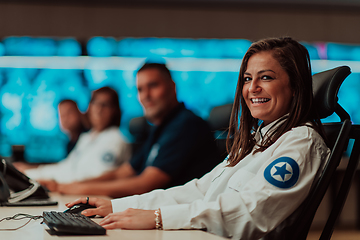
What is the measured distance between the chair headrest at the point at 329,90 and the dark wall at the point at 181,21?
381 cm

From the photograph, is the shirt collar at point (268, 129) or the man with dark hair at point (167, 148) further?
the man with dark hair at point (167, 148)

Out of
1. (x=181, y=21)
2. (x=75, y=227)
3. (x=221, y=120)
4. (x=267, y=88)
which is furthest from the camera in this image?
(x=181, y=21)

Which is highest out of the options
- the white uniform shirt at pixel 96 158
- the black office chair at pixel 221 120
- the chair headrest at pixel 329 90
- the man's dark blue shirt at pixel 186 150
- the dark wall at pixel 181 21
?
the dark wall at pixel 181 21

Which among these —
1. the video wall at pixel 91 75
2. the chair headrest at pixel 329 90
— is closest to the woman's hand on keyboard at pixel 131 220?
the chair headrest at pixel 329 90

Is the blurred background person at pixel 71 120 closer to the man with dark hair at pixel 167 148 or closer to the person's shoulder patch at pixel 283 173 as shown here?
the man with dark hair at pixel 167 148

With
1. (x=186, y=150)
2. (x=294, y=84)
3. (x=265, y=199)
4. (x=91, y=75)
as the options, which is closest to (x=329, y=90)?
(x=294, y=84)

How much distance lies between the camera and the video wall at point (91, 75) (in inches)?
181

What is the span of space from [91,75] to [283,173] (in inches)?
159

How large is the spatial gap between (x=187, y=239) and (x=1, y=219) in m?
0.62

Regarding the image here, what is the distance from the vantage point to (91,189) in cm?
207

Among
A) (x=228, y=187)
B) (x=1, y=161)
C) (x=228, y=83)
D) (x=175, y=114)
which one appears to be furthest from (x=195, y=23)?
(x=228, y=187)

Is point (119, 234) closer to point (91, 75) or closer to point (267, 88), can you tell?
point (267, 88)

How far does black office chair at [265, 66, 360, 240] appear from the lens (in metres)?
0.99

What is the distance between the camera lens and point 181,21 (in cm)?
486
